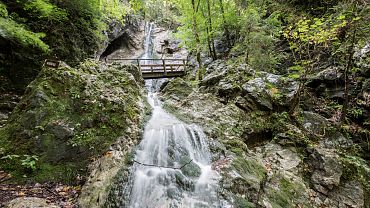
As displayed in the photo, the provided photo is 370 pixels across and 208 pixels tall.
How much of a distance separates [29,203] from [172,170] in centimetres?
284

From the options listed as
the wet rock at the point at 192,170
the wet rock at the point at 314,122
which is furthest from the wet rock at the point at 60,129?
the wet rock at the point at 314,122

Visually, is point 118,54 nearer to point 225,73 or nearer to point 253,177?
point 225,73

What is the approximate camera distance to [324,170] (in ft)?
20.5

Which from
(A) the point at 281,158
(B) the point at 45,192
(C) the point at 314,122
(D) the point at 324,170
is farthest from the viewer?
(C) the point at 314,122

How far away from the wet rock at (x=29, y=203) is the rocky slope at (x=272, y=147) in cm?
352

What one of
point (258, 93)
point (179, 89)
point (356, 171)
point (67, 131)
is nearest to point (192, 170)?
point (67, 131)

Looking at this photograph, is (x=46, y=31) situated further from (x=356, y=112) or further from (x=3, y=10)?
(x=356, y=112)

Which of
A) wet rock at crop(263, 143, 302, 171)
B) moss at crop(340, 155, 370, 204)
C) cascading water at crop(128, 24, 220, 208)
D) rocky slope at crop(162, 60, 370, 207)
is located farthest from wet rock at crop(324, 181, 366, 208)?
cascading water at crop(128, 24, 220, 208)

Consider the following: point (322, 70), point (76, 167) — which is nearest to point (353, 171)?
point (322, 70)

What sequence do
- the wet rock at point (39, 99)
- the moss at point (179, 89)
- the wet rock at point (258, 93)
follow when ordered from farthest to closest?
the moss at point (179, 89) → the wet rock at point (258, 93) → the wet rock at point (39, 99)

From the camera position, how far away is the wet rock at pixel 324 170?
19.7ft

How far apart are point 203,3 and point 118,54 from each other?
38.0 feet

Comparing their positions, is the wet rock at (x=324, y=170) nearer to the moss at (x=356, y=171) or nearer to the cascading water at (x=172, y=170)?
the moss at (x=356, y=171)

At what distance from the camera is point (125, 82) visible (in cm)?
878
